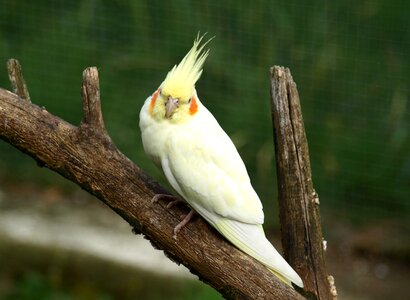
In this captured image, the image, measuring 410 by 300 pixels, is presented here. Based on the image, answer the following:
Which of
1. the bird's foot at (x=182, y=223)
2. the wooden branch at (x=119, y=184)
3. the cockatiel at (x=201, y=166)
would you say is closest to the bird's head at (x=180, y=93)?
the cockatiel at (x=201, y=166)

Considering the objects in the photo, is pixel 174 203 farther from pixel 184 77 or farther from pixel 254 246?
pixel 184 77

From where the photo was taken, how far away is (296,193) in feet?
12.4

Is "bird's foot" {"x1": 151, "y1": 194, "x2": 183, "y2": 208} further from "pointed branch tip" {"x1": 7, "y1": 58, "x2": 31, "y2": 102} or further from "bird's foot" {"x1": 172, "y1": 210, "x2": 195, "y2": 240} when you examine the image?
"pointed branch tip" {"x1": 7, "y1": 58, "x2": 31, "y2": 102}

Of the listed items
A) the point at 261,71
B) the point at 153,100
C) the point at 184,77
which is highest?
the point at 261,71

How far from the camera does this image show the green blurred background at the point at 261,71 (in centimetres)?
623

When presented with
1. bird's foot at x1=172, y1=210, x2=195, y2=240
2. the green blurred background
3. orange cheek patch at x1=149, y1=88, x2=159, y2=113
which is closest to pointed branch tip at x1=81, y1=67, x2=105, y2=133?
orange cheek patch at x1=149, y1=88, x2=159, y2=113

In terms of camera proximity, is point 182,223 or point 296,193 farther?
point 296,193

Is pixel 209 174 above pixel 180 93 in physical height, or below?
below

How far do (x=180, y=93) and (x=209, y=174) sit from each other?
→ 0.96 ft

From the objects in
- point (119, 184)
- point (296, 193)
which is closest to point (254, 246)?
point (296, 193)

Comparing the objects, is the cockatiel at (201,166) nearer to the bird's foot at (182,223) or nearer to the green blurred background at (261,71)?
the bird's foot at (182,223)

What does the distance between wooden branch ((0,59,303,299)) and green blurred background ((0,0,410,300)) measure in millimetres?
2746

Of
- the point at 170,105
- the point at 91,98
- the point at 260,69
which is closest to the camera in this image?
the point at 91,98

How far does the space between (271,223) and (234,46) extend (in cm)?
106
